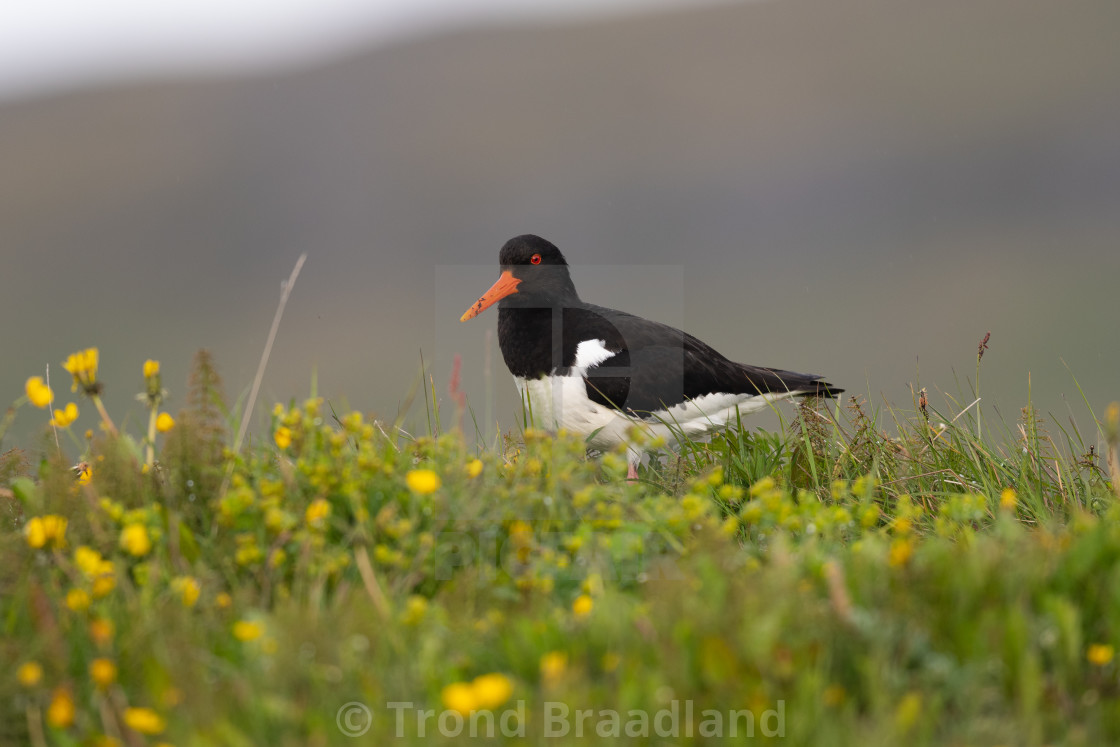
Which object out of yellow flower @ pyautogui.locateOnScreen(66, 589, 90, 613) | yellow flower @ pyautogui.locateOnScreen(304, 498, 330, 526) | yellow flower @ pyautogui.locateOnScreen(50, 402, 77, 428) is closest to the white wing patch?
yellow flower @ pyautogui.locateOnScreen(50, 402, 77, 428)

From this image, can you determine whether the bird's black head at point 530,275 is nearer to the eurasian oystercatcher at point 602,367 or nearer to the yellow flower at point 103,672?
the eurasian oystercatcher at point 602,367

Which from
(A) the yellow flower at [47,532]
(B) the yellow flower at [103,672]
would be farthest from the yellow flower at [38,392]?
(B) the yellow flower at [103,672]

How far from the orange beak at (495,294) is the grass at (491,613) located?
327 cm

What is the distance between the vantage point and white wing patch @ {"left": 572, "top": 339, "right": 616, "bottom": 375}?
22.6 feet

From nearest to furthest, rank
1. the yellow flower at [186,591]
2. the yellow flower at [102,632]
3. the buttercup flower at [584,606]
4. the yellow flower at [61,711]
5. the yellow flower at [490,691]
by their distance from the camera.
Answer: the yellow flower at [490,691], the yellow flower at [61,711], the yellow flower at [102,632], the buttercup flower at [584,606], the yellow flower at [186,591]

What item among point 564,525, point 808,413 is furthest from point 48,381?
point 808,413

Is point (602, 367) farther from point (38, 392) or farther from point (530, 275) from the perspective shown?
point (38, 392)

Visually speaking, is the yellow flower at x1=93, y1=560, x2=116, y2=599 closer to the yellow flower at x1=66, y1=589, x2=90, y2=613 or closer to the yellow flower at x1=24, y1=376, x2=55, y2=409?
the yellow flower at x1=66, y1=589, x2=90, y2=613

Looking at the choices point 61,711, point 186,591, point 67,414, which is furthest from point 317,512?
point 67,414

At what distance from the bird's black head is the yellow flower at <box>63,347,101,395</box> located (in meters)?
3.85

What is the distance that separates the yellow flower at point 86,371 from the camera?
3.73m

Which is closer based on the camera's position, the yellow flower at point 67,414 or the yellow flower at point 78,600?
the yellow flower at point 78,600

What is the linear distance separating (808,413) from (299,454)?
3291 millimetres

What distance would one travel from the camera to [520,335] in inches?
287
